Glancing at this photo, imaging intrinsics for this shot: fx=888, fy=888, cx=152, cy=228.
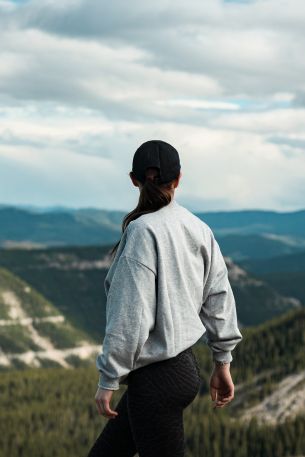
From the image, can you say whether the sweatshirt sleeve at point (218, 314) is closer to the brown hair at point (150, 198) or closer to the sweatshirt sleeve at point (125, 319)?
the brown hair at point (150, 198)

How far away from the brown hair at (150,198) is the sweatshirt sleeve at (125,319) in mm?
803

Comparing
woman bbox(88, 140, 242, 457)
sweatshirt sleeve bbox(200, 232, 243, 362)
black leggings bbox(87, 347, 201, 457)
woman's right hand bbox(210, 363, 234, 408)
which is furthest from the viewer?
woman's right hand bbox(210, 363, 234, 408)

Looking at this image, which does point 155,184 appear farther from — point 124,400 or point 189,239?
point 124,400

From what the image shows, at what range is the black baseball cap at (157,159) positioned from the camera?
13484 mm

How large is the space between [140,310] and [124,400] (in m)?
1.93

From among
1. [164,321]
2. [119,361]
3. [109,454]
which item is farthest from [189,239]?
[109,454]

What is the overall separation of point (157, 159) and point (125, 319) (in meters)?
2.54

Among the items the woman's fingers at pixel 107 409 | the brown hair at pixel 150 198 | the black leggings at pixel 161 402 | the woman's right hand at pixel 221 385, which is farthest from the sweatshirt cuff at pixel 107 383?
the woman's right hand at pixel 221 385

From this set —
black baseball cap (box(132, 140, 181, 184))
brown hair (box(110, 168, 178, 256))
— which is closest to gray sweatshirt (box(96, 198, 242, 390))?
brown hair (box(110, 168, 178, 256))

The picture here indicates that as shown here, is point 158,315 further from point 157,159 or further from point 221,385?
point 157,159

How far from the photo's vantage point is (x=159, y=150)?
1353 cm

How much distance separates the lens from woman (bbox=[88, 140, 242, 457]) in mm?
12695

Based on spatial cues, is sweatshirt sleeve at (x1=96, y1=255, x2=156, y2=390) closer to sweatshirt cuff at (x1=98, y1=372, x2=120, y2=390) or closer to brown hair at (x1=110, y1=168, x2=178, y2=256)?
sweatshirt cuff at (x1=98, y1=372, x2=120, y2=390)

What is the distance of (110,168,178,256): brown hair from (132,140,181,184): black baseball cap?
0.41 ft
